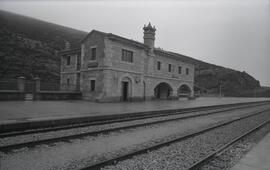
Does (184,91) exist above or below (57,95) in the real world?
above

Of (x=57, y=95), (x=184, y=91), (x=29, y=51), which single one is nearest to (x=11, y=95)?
(x=57, y=95)

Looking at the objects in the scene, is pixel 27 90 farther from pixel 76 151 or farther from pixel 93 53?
pixel 76 151

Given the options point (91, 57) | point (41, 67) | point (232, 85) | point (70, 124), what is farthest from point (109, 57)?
point (232, 85)

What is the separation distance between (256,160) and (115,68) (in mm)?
20179

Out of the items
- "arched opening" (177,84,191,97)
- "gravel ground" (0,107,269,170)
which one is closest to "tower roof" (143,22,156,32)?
"arched opening" (177,84,191,97)

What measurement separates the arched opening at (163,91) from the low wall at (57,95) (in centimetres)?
1479

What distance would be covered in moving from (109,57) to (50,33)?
47935mm

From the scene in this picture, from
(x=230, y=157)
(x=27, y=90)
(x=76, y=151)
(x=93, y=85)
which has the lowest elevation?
(x=230, y=157)

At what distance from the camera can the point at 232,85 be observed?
9444cm

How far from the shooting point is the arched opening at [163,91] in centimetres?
3716

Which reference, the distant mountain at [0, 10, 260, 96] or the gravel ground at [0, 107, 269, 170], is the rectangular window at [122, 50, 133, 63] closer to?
the distant mountain at [0, 10, 260, 96]

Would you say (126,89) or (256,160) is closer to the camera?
(256,160)

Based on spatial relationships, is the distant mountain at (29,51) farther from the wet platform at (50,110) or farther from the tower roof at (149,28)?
the wet platform at (50,110)

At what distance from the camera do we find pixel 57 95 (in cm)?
2497
